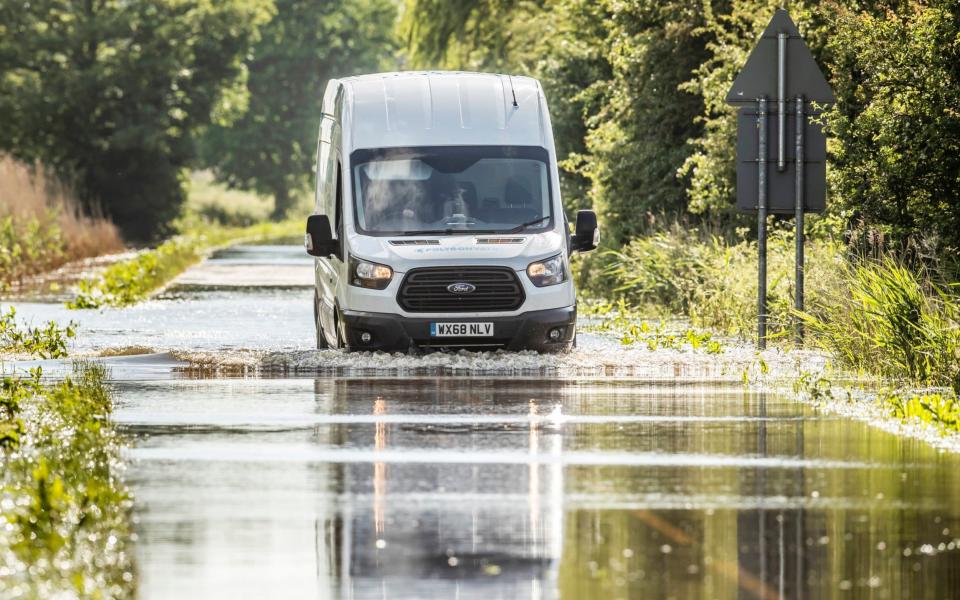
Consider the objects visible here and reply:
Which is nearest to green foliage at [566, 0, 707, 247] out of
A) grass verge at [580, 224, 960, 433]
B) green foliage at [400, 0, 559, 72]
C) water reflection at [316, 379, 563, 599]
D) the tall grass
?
grass verge at [580, 224, 960, 433]

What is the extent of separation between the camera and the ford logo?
1934 cm

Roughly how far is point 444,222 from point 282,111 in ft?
274

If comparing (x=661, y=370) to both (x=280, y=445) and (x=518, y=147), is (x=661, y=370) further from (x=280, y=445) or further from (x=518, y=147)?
(x=280, y=445)

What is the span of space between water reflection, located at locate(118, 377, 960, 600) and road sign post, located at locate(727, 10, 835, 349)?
207 inches

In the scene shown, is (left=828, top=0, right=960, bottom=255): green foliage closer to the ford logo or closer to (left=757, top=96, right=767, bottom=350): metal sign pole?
(left=757, top=96, right=767, bottom=350): metal sign pole

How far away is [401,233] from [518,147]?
161cm

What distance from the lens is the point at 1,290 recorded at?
109 feet

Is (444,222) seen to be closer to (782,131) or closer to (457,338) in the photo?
(457,338)

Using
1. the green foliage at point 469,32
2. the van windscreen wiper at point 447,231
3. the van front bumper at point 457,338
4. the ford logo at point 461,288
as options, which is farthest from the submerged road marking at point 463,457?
the green foliage at point 469,32

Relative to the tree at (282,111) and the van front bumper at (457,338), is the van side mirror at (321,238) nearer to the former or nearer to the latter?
the van front bumper at (457,338)

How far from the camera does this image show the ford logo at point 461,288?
19.3 m

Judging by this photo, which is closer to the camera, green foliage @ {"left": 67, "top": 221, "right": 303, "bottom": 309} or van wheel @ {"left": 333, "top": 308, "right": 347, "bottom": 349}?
van wheel @ {"left": 333, "top": 308, "right": 347, "bottom": 349}

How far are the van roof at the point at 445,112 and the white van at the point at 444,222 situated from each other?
0.05 feet

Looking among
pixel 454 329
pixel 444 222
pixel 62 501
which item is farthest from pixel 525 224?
pixel 62 501
